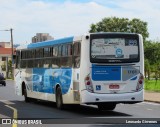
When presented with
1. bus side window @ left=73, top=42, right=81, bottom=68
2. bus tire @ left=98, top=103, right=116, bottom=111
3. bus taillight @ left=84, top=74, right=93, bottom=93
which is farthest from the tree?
bus taillight @ left=84, top=74, right=93, bottom=93

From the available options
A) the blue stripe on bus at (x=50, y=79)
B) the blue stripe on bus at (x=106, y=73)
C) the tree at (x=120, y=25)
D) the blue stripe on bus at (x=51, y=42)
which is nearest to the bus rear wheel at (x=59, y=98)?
the blue stripe on bus at (x=50, y=79)

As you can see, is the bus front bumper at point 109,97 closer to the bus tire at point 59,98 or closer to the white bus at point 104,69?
the white bus at point 104,69

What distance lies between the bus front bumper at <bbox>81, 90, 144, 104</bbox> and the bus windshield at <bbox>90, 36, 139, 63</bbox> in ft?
3.99

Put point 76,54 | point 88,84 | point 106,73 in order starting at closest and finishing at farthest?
point 88,84 → point 106,73 → point 76,54

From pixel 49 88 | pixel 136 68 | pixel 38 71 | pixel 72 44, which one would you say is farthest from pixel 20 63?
pixel 136 68

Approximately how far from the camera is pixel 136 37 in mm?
19656

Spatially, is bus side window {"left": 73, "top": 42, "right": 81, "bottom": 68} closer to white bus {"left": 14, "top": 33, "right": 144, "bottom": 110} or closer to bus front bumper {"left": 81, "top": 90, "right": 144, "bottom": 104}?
white bus {"left": 14, "top": 33, "right": 144, "bottom": 110}

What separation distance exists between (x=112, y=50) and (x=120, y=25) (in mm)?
80725

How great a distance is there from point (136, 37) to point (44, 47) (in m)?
5.57

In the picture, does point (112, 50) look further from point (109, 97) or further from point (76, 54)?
point (109, 97)

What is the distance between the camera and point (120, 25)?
99500mm

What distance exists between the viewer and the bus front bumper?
1881 cm

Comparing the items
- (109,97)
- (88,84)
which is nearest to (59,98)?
(88,84)

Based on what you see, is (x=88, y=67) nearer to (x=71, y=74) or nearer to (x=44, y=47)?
(x=71, y=74)
